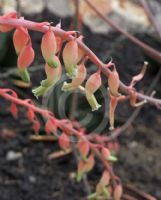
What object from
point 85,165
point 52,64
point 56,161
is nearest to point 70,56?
point 52,64

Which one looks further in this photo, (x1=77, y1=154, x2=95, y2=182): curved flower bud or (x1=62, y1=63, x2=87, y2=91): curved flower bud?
(x1=77, y1=154, x2=95, y2=182): curved flower bud

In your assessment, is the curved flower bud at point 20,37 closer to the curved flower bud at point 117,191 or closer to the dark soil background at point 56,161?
the curved flower bud at point 117,191

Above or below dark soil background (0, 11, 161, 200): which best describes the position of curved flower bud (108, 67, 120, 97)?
above

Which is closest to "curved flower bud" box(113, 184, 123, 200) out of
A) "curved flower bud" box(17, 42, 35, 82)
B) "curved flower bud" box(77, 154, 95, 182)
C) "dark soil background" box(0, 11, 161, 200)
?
"curved flower bud" box(77, 154, 95, 182)

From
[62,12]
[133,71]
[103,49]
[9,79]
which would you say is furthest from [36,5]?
[9,79]

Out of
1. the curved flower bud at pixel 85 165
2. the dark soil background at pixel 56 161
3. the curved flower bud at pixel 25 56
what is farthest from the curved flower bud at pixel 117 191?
the curved flower bud at pixel 25 56

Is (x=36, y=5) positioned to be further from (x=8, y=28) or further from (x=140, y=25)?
(x=8, y=28)

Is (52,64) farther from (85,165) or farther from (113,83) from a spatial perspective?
(85,165)

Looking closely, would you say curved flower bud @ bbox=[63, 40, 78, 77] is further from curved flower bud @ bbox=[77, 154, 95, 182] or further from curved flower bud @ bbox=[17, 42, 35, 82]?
curved flower bud @ bbox=[77, 154, 95, 182]

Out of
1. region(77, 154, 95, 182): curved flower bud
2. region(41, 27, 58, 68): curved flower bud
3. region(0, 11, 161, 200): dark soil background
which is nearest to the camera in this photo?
region(41, 27, 58, 68): curved flower bud
